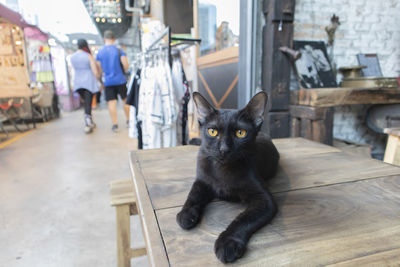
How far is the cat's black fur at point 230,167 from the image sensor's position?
2.19 ft

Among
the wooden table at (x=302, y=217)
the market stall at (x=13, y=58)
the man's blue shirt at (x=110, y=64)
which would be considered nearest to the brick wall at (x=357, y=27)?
the wooden table at (x=302, y=217)

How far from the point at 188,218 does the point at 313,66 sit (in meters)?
2.32

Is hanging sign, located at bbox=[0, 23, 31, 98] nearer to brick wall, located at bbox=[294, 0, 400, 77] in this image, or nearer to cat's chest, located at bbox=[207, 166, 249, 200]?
brick wall, located at bbox=[294, 0, 400, 77]

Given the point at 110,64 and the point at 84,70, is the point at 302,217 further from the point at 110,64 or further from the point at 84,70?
the point at 84,70

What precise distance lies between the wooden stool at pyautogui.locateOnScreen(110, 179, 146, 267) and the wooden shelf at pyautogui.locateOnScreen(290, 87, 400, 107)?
5.39 ft

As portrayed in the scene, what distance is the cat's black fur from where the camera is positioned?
0.67 metres

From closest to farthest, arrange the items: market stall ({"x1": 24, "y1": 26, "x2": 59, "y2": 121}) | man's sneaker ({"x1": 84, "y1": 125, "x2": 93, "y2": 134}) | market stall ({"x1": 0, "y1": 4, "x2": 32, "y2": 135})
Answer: man's sneaker ({"x1": 84, "y1": 125, "x2": 93, "y2": 134}) → market stall ({"x1": 0, "y1": 4, "x2": 32, "y2": 135}) → market stall ({"x1": 24, "y1": 26, "x2": 59, "y2": 121})

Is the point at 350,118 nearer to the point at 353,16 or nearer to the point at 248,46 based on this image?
the point at 353,16

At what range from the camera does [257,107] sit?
2.47 ft

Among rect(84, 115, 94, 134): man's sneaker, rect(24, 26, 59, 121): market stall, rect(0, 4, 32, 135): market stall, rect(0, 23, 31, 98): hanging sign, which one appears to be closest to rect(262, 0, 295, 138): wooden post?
rect(84, 115, 94, 134): man's sneaker

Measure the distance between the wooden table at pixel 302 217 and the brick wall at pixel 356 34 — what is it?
72.7 inches

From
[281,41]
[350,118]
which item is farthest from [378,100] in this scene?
[281,41]

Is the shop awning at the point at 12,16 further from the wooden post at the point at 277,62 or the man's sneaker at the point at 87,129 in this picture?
the wooden post at the point at 277,62

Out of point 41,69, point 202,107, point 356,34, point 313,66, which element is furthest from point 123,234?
point 41,69
